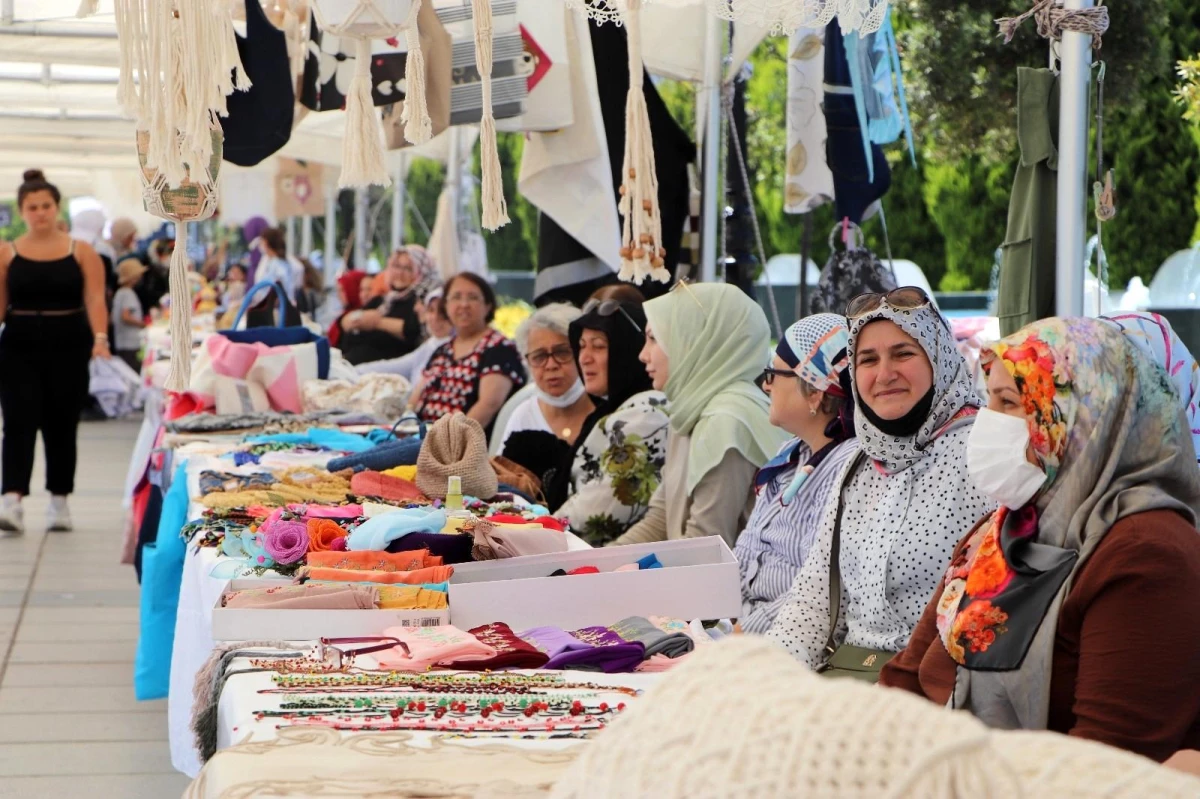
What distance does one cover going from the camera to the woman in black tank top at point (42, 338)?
7.41 metres

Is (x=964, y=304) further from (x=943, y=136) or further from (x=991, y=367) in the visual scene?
(x=991, y=367)

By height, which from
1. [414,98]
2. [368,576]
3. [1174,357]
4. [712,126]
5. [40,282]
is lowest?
[368,576]

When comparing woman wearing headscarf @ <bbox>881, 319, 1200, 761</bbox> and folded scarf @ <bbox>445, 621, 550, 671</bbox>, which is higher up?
woman wearing headscarf @ <bbox>881, 319, 1200, 761</bbox>

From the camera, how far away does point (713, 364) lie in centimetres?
440

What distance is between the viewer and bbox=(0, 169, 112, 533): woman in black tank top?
292 inches

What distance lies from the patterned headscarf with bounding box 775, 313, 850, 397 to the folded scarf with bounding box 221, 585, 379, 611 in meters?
1.43

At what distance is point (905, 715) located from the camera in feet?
3.85

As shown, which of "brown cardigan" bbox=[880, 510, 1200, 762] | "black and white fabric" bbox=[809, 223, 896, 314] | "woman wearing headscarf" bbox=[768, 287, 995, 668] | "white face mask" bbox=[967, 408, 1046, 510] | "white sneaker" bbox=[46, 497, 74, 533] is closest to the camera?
"brown cardigan" bbox=[880, 510, 1200, 762]

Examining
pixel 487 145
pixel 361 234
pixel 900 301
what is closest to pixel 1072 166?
pixel 900 301

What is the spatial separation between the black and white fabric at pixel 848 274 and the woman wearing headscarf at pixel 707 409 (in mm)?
1070

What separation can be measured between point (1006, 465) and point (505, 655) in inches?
35.0

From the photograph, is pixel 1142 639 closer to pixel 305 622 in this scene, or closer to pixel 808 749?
pixel 808 749

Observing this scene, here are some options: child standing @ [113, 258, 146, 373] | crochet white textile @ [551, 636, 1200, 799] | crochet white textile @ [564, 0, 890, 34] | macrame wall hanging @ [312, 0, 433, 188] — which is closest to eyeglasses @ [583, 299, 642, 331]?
crochet white textile @ [564, 0, 890, 34]

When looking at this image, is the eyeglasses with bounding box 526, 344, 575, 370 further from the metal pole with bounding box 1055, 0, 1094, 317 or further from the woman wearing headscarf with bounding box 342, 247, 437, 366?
the woman wearing headscarf with bounding box 342, 247, 437, 366
